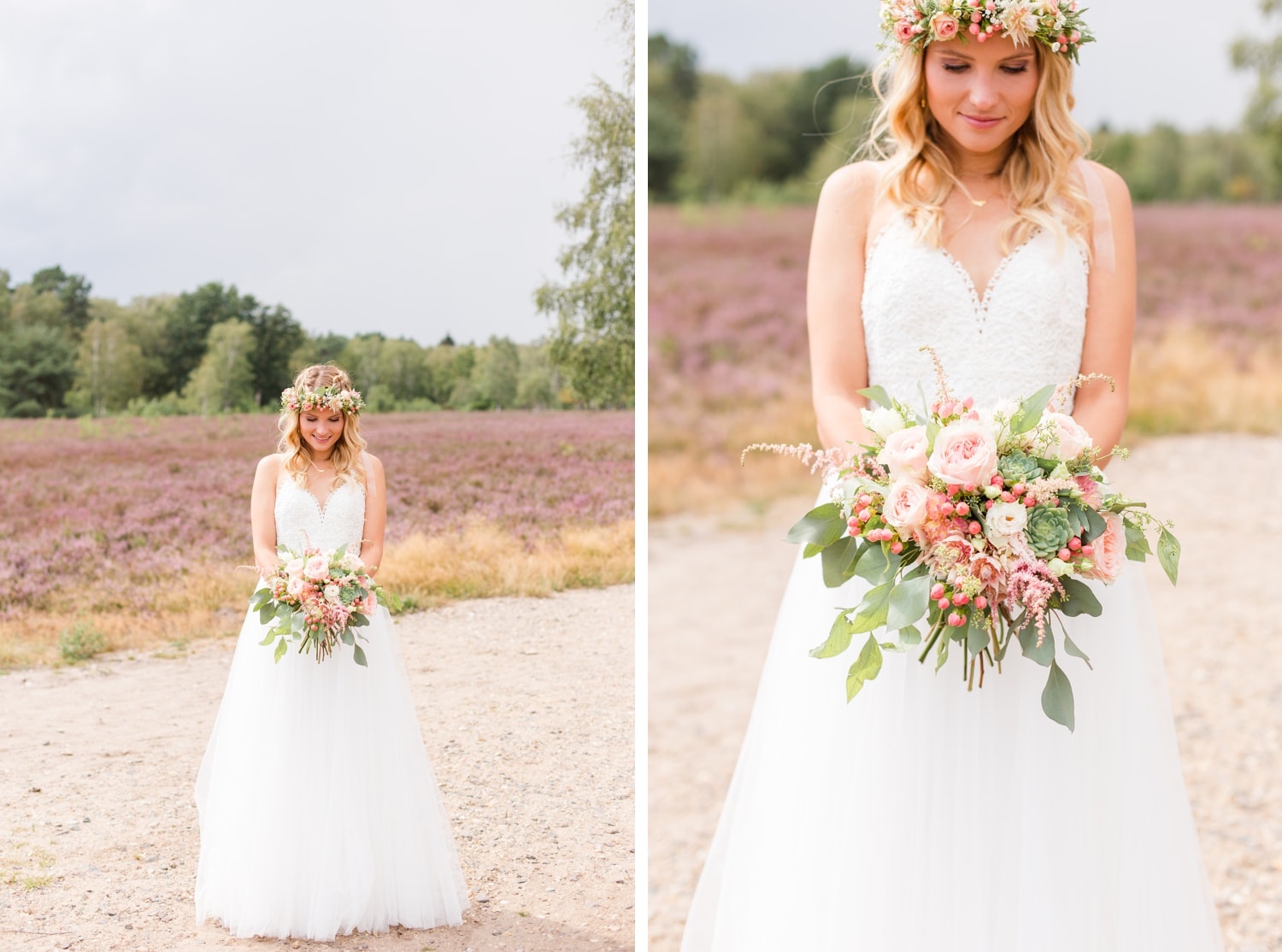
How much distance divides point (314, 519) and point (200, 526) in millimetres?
960

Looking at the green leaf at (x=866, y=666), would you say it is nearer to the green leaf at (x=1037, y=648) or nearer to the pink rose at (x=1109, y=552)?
the green leaf at (x=1037, y=648)

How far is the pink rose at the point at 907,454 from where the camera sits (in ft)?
5.60

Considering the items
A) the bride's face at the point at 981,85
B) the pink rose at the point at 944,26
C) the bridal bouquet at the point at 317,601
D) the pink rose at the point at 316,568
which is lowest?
the bridal bouquet at the point at 317,601

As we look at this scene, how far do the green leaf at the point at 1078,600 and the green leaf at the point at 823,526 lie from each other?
35 cm

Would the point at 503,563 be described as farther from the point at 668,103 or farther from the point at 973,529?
the point at 668,103

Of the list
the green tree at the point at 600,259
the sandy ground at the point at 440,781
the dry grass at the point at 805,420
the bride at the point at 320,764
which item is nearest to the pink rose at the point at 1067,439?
Result: the bride at the point at 320,764

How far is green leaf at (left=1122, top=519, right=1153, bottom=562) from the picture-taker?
1.78 meters

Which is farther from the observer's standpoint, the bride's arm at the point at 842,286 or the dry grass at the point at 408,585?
the dry grass at the point at 408,585

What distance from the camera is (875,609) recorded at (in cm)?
178

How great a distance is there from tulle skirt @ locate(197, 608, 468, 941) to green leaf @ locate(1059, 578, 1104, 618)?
1942mm

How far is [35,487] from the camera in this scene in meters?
3.68

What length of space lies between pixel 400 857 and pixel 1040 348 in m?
2.14

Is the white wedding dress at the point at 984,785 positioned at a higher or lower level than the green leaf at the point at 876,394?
lower

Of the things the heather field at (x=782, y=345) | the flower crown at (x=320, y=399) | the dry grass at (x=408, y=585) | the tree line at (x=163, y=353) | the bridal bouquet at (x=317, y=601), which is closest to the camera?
the bridal bouquet at (x=317, y=601)
